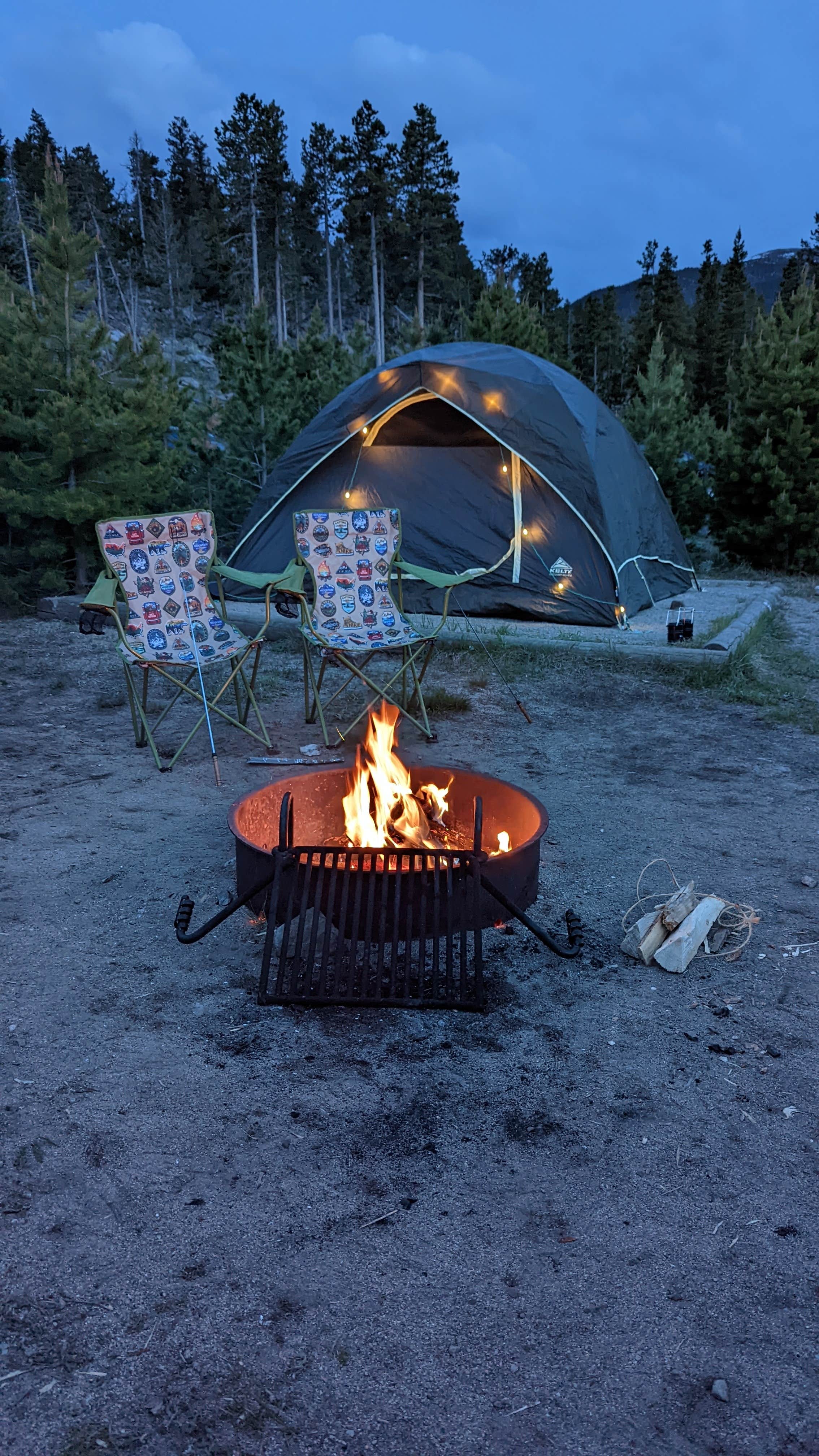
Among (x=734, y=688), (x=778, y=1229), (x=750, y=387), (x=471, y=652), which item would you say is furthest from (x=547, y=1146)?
(x=750, y=387)

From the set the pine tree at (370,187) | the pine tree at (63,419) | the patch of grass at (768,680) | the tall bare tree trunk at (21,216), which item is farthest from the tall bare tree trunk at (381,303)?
the patch of grass at (768,680)

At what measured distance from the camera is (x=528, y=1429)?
128cm

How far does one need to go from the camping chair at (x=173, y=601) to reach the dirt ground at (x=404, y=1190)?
3.98 feet

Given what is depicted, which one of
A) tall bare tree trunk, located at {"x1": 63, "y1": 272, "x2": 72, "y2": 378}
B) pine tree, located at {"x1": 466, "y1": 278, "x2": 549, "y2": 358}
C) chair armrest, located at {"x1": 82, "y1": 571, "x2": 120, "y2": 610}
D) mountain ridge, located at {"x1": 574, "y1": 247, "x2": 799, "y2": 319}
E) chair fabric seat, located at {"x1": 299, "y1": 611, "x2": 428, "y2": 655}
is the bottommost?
chair fabric seat, located at {"x1": 299, "y1": 611, "x2": 428, "y2": 655}

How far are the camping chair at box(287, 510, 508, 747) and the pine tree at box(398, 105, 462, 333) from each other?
24832mm

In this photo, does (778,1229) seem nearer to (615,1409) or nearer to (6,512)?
(615,1409)

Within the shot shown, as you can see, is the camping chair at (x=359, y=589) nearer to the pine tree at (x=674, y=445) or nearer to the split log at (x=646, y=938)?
the split log at (x=646, y=938)

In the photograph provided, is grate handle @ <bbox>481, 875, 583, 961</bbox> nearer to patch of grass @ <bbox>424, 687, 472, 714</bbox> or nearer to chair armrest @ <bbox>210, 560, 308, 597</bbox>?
chair armrest @ <bbox>210, 560, 308, 597</bbox>

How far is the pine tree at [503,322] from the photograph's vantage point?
40.3 ft

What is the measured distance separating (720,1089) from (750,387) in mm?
10253

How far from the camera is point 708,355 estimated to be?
27.8 meters

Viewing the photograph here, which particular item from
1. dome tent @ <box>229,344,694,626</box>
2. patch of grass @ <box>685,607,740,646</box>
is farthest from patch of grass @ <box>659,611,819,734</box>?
dome tent @ <box>229,344,694,626</box>

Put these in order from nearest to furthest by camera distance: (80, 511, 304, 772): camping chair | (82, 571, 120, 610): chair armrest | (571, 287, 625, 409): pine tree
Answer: (82, 571, 120, 610): chair armrest < (80, 511, 304, 772): camping chair < (571, 287, 625, 409): pine tree

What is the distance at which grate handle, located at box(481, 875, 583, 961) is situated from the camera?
2398 mm
